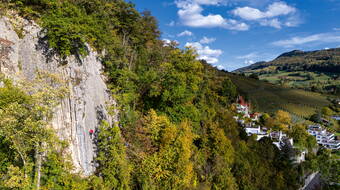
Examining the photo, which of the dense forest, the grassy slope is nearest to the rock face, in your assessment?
the dense forest

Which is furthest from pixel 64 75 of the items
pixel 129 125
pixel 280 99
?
pixel 280 99

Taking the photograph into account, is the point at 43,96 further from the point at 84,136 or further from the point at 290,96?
the point at 290,96

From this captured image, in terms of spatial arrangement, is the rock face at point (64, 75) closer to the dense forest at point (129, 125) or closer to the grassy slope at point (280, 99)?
the dense forest at point (129, 125)

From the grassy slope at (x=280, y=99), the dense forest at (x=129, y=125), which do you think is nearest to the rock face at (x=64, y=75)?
the dense forest at (x=129, y=125)

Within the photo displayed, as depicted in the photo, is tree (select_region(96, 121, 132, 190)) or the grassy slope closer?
tree (select_region(96, 121, 132, 190))

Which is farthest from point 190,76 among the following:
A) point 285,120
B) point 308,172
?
point 285,120

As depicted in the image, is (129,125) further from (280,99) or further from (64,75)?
(280,99)

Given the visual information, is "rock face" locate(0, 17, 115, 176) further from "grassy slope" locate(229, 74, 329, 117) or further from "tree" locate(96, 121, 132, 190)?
"grassy slope" locate(229, 74, 329, 117)
